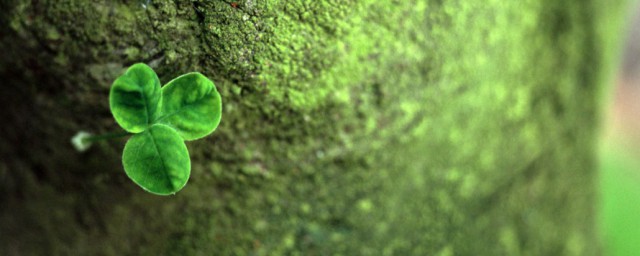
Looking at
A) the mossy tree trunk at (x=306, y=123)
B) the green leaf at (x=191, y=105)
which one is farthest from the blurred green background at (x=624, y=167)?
the green leaf at (x=191, y=105)

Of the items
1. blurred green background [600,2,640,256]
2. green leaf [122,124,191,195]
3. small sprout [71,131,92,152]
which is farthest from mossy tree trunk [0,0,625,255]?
blurred green background [600,2,640,256]

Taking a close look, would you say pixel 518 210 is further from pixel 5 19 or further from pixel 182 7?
pixel 5 19

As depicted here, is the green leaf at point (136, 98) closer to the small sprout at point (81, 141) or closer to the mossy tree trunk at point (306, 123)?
the mossy tree trunk at point (306, 123)

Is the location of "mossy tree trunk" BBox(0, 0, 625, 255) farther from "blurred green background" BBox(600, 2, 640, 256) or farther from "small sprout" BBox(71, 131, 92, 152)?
"blurred green background" BBox(600, 2, 640, 256)

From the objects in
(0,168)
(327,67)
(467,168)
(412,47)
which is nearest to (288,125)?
(327,67)

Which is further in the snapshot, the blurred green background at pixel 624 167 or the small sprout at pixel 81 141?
the blurred green background at pixel 624 167
